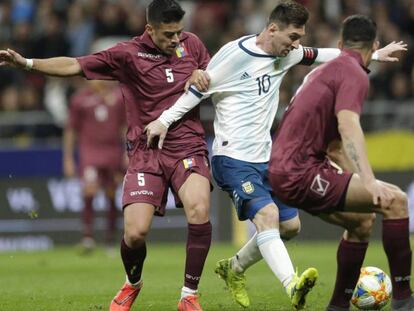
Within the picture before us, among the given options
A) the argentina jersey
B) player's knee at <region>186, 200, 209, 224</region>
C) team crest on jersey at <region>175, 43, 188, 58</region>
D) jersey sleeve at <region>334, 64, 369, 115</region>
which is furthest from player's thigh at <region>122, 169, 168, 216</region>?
jersey sleeve at <region>334, 64, 369, 115</region>

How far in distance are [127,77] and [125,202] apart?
1.07 m

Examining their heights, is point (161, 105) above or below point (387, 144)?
above

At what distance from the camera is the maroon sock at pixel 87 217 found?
1604cm

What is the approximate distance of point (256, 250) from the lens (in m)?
9.15

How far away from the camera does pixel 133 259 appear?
863cm

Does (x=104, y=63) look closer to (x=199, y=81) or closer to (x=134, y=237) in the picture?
(x=199, y=81)

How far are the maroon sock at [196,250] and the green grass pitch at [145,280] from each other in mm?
683

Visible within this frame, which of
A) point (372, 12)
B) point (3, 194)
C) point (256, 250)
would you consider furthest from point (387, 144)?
point (256, 250)

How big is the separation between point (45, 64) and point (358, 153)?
111 inches

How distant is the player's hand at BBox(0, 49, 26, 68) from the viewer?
27.5ft

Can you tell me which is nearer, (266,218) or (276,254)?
(276,254)

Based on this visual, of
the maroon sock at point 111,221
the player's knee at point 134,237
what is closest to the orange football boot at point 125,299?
the player's knee at point 134,237

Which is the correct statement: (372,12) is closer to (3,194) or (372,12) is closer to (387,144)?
(387,144)

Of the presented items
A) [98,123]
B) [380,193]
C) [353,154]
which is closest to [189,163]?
[353,154]
